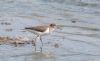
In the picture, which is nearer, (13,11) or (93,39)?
(93,39)

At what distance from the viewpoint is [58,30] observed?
16.2 meters

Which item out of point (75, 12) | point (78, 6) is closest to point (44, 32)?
point (75, 12)

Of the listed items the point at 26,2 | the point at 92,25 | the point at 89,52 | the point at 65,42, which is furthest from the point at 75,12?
the point at 89,52

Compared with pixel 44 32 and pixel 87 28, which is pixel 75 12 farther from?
pixel 44 32

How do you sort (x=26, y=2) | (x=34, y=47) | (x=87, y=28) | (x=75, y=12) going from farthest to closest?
(x=26, y=2) → (x=75, y=12) → (x=87, y=28) → (x=34, y=47)

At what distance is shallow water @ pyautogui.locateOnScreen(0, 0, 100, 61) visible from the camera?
39.7 ft

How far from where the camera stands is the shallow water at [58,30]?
12.1 meters

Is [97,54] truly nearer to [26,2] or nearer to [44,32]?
[44,32]

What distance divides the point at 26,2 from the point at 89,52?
1348cm

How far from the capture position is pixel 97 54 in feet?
39.8

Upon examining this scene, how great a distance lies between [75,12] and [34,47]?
324 inches

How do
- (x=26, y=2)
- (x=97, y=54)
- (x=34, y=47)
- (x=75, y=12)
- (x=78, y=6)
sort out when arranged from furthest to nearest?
(x=26, y=2), (x=78, y=6), (x=75, y=12), (x=34, y=47), (x=97, y=54)

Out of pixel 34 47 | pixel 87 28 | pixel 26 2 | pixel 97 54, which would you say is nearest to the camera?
pixel 97 54

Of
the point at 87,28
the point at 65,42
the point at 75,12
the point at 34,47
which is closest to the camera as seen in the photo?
the point at 34,47
